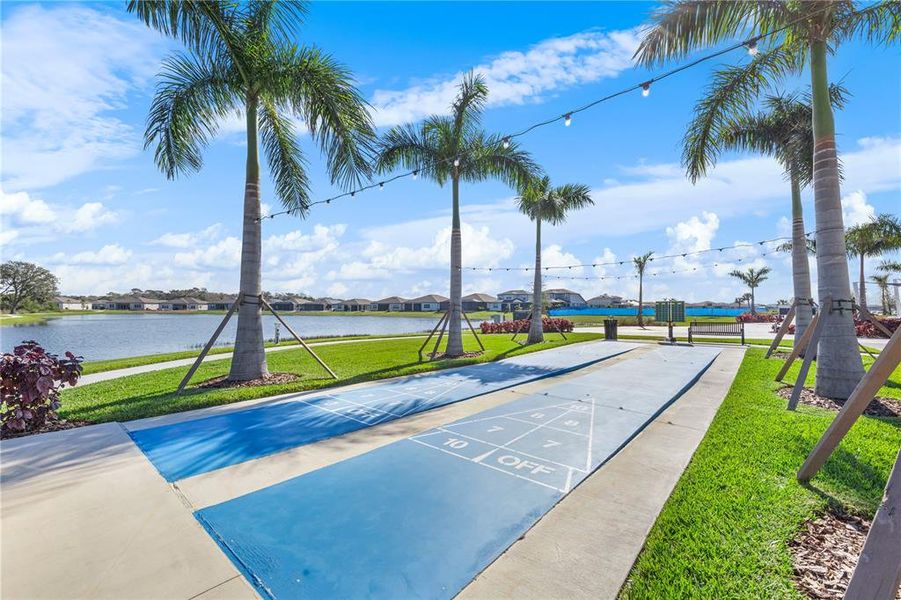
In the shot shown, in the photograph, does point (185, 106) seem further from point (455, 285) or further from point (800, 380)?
point (800, 380)

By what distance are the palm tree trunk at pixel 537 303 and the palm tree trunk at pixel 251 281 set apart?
11914 mm

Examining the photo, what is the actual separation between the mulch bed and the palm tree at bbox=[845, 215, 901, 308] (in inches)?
1158

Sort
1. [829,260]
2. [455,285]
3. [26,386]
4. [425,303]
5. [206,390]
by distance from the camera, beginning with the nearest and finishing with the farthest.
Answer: [26,386] < [829,260] < [206,390] < [455,285] < [425,303]

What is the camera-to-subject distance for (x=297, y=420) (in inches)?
239

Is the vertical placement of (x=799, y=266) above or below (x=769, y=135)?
below

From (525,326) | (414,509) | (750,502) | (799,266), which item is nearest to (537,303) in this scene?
(525,326)

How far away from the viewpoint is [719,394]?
7.90 meters

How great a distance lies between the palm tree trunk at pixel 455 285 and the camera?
13.3 m

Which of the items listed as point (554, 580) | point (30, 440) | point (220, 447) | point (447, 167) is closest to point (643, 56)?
point (447, 167)

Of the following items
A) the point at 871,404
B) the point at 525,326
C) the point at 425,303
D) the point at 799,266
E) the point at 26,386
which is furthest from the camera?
the point at 425,303

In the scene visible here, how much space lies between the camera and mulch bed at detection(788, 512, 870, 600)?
2457 millimetres

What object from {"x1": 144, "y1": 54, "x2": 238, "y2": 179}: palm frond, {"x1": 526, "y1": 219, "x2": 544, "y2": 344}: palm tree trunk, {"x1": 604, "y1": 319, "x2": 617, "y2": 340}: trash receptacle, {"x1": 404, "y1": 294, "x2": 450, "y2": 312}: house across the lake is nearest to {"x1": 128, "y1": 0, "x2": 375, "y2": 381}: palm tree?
{"x1": 144, "y1": 54, "x2": 238, "y2": 179}: palm frond

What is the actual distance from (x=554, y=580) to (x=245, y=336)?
823cm

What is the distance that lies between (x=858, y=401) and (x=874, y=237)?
33.4 meters
